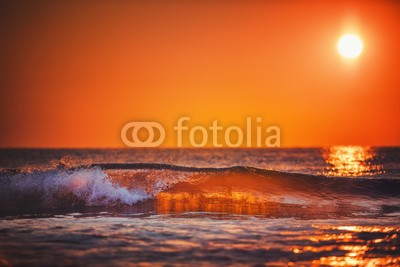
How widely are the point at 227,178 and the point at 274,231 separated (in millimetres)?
10478

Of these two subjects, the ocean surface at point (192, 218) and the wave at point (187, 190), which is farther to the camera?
the wave at point (187, 190)

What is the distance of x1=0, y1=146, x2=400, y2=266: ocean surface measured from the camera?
312 inches

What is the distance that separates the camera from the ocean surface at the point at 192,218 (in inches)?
312

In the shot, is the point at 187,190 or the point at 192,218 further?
the point at 187,190

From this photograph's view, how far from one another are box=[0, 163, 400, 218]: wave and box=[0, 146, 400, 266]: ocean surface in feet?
0.14

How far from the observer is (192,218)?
12.2 meters

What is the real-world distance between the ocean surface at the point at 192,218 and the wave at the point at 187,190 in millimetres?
44

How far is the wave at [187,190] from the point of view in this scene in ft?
50.7

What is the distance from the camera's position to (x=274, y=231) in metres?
10.1

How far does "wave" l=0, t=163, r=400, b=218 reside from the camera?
15445mm

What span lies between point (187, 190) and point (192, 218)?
6.27m

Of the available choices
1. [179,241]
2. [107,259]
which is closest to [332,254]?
[179,241]

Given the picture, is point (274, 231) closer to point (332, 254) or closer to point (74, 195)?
point (332, 254)

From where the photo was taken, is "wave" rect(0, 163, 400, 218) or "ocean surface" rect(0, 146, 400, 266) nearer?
"ocean surface" rect(0, 146, 400, 266)
